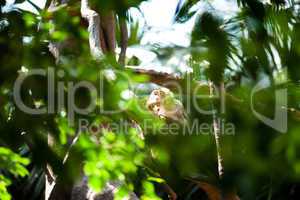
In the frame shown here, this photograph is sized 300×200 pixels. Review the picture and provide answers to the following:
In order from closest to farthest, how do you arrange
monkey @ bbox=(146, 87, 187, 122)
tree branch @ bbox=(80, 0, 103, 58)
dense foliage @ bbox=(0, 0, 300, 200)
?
dense foliage @ bbox=(0, 0, 300, 200)
tree branch @ bbox=(80, 0, 103, 58)
monkey @ bbox=(146, 87, 187, 122)

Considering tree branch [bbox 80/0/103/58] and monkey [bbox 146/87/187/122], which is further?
monkey [bbox 146/87/187/122]

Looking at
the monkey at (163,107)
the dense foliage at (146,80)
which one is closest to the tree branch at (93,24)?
the monkey at (163,107)

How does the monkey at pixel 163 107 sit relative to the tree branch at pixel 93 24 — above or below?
below

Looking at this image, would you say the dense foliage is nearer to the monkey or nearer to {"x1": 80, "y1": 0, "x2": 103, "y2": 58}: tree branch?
{"x1": 80, "y1": 0, "x2": 103, "y2": 58}: tree branch

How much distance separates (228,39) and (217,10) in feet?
0.16

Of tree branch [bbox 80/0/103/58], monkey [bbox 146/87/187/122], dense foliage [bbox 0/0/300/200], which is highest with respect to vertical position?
tree branch [bbox 80/0/103/58]

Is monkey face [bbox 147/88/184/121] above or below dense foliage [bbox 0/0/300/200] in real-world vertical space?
below

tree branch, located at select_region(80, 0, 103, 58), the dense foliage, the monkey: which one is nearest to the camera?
the dense foliage

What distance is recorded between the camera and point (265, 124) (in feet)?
2.20

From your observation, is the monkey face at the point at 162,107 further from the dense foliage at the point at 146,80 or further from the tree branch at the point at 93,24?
the dense foliage at the point at 146,80

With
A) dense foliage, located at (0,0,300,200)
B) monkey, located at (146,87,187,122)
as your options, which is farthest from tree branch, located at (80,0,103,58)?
dense foliage, located at (0,0,300,200)

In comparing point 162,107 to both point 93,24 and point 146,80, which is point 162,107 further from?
point 146,80

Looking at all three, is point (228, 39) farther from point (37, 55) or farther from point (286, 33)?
point (37, 55)

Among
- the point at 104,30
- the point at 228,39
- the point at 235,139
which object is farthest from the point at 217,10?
the point at 104,30
